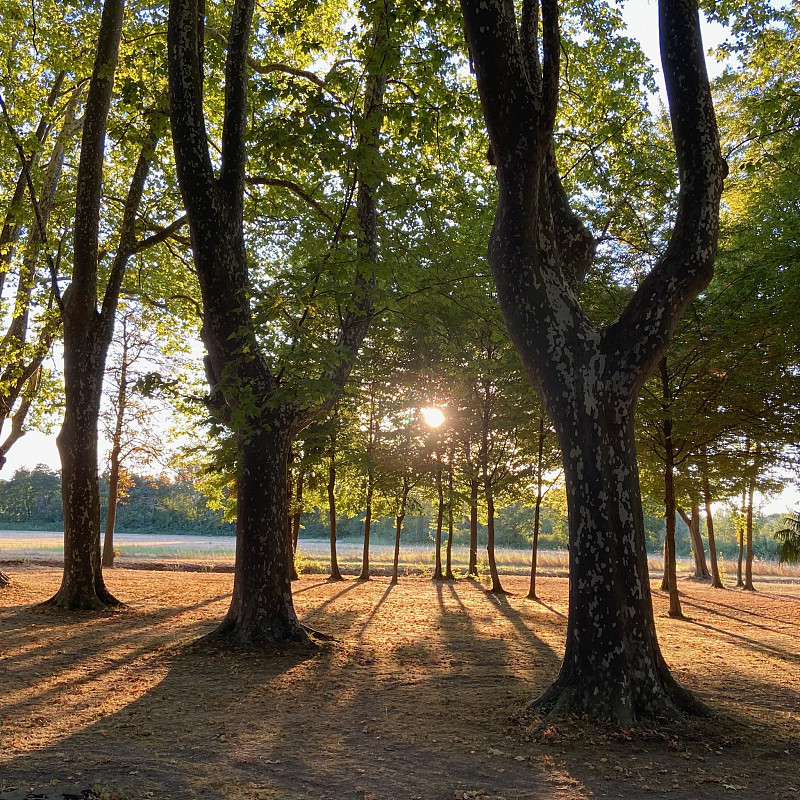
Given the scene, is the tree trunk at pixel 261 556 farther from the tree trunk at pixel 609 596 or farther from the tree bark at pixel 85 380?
the tree bark at pixel 85 380

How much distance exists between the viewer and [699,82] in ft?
18.6

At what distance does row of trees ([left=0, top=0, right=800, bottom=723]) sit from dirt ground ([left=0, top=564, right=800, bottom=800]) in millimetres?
637

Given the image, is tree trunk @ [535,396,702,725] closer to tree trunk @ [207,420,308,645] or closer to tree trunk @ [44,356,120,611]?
tree trunk @ [207,420,308,645]

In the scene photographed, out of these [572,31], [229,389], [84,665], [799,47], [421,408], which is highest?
[572,31]

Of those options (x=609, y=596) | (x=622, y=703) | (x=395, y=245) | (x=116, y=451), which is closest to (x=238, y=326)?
(x=395, y=245)

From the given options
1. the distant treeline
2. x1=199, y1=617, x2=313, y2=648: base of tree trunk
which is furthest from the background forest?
the distant treeline

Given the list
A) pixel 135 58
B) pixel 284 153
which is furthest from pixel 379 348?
pixel 284 153

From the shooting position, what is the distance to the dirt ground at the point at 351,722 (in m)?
3.99

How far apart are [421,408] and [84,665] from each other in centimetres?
1468

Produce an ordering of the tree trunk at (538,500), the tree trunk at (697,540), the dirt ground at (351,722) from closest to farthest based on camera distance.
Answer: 1. the dirt ground at (351,722)
2. the tree trunk at (538,500)
3. the tree trunk at (697,540)

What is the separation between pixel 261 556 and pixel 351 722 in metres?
3.15

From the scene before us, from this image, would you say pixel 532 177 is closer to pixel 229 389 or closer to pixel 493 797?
pixel 229 389

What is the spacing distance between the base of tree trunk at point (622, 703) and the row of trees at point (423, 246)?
23 millimetres

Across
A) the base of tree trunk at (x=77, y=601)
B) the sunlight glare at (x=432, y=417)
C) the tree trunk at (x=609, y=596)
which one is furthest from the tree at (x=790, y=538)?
the base of tree trunk at (x=77, y=601)
